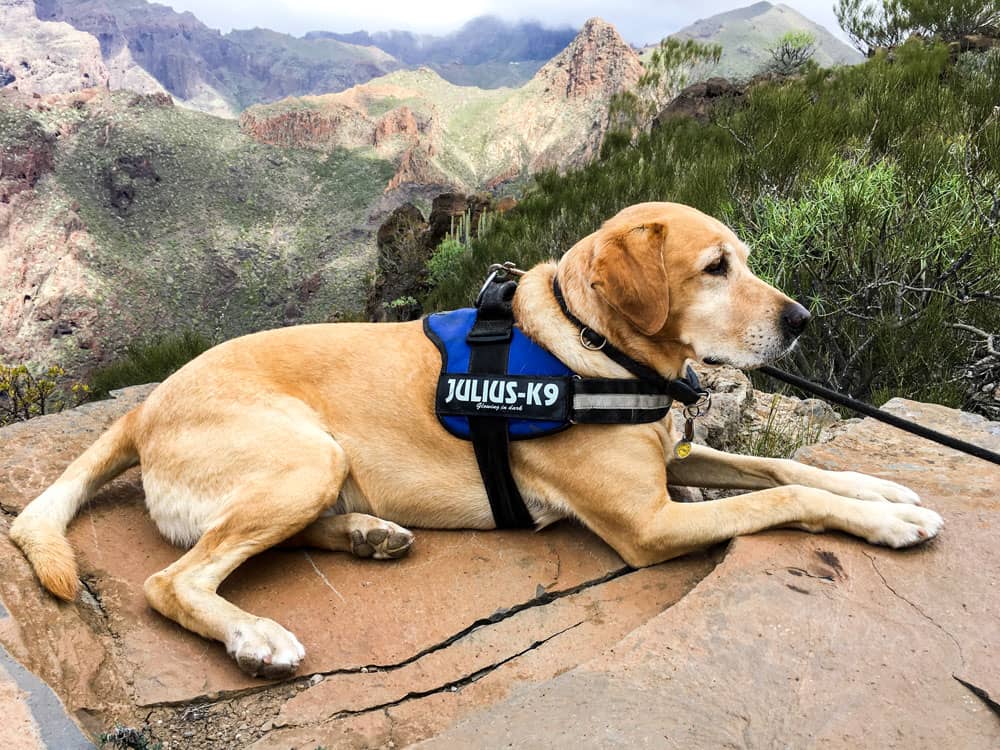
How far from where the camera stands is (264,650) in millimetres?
2389

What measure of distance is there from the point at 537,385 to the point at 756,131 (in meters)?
8.00

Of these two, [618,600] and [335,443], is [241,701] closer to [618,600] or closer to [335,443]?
[335,443]

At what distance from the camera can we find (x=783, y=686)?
1.87m

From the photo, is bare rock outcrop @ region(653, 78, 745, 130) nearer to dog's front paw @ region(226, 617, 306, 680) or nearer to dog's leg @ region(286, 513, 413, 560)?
dog's leg @ region(286, 513, 413, 560)

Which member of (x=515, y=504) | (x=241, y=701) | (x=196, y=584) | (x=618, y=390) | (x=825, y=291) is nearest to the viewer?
(x=241, y=701)

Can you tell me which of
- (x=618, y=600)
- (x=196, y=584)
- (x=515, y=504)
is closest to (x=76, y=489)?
(x=196, y=584)

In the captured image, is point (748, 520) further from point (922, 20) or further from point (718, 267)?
point (922, 20)

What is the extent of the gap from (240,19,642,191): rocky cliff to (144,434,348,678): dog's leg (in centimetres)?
8436

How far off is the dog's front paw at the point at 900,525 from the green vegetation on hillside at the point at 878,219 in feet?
9.06

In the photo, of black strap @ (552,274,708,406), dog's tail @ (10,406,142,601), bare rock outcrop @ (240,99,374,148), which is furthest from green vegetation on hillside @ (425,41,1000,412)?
bare rock outcrop @ (240,99,374,148)

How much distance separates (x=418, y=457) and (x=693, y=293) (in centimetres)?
143

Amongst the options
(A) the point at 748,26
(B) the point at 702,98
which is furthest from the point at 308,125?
(B) the point at 702,98

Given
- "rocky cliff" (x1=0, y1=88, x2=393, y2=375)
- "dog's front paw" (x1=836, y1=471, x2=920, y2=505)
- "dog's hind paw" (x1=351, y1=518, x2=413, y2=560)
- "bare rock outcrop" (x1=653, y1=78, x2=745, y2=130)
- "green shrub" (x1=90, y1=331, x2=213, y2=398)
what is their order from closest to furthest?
"dog's front paw" (x1=836, y1=471, x2=920, y2=505) → "dog's hind paw" (x1=351, y1=518, x2=413, y2=560) → "green shrub" (x1=90, y1=331, x2=213, y2=398) → "bare rock outcrop" (x1=653, y1=78, x2=745, y2=130) → "rocky cliff" (x1=0, y1=88, x2=393, y2=375)

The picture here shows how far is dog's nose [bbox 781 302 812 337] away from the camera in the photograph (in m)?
2.79
